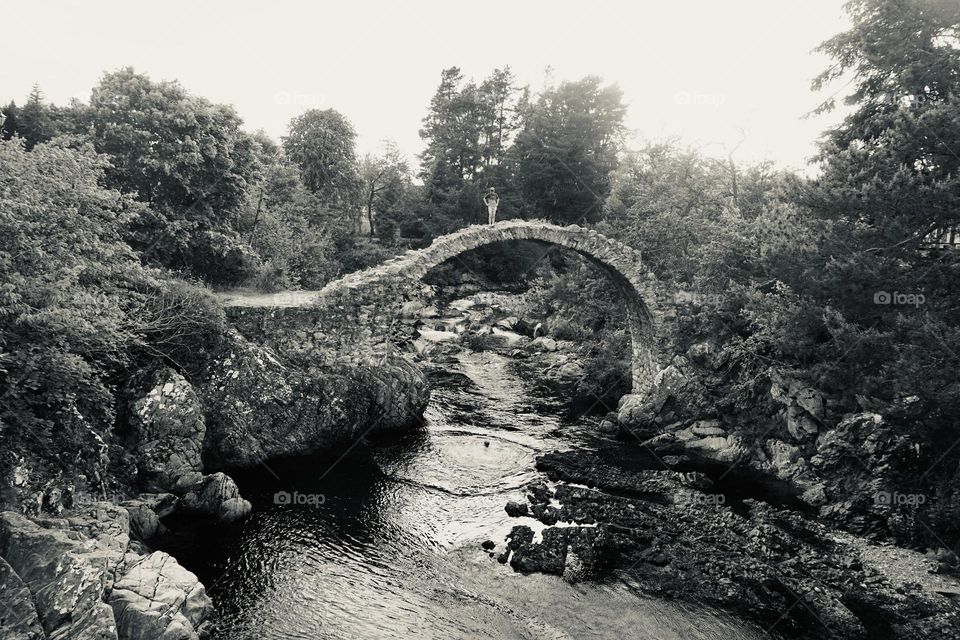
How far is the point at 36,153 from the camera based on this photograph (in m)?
9.79

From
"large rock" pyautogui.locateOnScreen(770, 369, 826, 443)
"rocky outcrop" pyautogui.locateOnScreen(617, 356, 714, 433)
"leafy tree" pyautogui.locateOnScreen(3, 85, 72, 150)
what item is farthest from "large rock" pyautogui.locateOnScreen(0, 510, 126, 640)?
"leafy tree" pyautogui.locateOnScreen(3, 85, 72, 150)

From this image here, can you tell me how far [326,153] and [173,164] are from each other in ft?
75.1

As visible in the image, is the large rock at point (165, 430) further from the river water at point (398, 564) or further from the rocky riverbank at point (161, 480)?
the river water at point (398, 564)

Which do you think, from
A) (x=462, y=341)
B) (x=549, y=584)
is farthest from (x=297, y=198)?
(x=549, y=584)

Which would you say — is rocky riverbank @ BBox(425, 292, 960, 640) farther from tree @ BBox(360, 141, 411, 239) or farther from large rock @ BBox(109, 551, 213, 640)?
tree @ BBox(360, 141, 411, 239)

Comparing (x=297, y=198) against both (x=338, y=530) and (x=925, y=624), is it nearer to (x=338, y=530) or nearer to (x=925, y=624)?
(x=338, y=530)

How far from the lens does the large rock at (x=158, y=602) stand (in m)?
7.03

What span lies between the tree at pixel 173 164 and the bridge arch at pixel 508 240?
465 cm

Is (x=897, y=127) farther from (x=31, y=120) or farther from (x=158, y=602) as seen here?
(x=31, y=120)

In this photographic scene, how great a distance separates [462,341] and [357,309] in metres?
14.3

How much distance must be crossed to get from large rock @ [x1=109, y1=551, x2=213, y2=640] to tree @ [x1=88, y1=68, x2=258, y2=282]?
32.5 feet

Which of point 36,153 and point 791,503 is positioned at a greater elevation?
point 36,153

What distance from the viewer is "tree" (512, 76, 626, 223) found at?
4047 centimetres

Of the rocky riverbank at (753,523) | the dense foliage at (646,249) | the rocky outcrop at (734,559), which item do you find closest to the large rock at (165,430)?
the dense foliage at (646,249)
